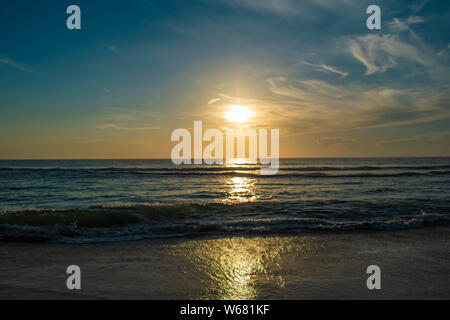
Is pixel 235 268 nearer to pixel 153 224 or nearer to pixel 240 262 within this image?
pixel 240 262

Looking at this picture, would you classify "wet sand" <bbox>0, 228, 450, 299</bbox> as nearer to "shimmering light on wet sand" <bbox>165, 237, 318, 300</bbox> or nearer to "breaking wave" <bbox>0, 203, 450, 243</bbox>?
"shimmering light on wet sand" <bbox>165, 237, 318, 300</bbox>

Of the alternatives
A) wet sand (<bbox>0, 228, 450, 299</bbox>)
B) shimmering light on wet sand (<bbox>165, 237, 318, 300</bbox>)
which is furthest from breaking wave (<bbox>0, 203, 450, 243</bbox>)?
shimmering light on wet sand (<bbox>165, 237, 318, 300</bbox>)

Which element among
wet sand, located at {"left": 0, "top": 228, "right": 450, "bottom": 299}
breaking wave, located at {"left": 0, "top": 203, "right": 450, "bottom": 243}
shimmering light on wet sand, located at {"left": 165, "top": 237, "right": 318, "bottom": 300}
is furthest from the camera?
breaking wave, located at {"left": 0, "top": 203, "right": 450, "bottom": 243}

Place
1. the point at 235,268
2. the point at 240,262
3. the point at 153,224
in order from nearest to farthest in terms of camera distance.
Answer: the point at 235,268 < the point at 240,262 < the point at 153,224

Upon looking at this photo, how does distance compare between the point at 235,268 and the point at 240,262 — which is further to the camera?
the point at 240,262

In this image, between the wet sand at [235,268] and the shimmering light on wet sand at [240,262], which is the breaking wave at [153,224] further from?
the shimmering light on wet sand at [240,262]

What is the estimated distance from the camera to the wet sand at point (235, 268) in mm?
3852

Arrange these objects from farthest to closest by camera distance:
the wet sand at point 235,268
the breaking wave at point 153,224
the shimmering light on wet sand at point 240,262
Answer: the breaking wave at point 153,224, the shimmering light on wet sand at point 240,262, the wet sand at point 235,268

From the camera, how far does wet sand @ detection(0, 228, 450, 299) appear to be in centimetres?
385

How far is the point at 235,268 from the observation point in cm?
477

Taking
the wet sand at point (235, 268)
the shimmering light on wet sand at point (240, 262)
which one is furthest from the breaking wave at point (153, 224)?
the shimmering light on wet sand at point (240, 262)

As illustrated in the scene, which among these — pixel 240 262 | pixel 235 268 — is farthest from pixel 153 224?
pixel 235 268
